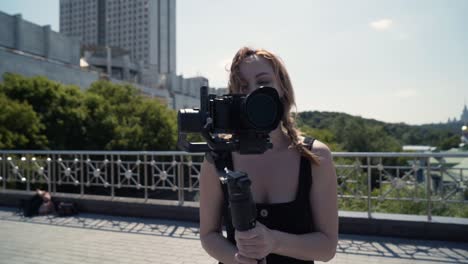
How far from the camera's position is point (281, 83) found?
1.35 meters

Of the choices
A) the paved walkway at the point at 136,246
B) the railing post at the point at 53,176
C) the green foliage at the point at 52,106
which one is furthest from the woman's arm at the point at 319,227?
the green foliage at the point at 52,106

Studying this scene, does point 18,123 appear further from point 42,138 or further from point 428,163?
point 428,163

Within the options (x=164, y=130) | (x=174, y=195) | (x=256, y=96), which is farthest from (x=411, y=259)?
(x=174, y=195)

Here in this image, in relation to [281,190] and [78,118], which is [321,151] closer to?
[281,190]

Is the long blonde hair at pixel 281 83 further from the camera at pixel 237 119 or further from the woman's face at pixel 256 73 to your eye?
the camera at pixel 237 119

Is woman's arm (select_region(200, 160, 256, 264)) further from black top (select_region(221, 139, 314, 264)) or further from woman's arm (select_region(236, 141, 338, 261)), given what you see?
woman's arm (select_region(236, 141, 338, 261))

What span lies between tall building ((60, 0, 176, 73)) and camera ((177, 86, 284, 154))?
8428 centimetres

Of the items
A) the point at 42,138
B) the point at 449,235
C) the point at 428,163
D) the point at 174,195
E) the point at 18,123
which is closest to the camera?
the point at 449,235

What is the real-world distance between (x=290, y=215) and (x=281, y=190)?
0.10m

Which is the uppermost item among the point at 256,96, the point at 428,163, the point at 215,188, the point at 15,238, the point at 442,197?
the point at 256,96

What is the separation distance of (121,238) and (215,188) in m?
4.29

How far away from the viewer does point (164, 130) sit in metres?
25.1

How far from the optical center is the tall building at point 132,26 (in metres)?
84.3

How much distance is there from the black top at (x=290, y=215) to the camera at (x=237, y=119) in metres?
0.19
